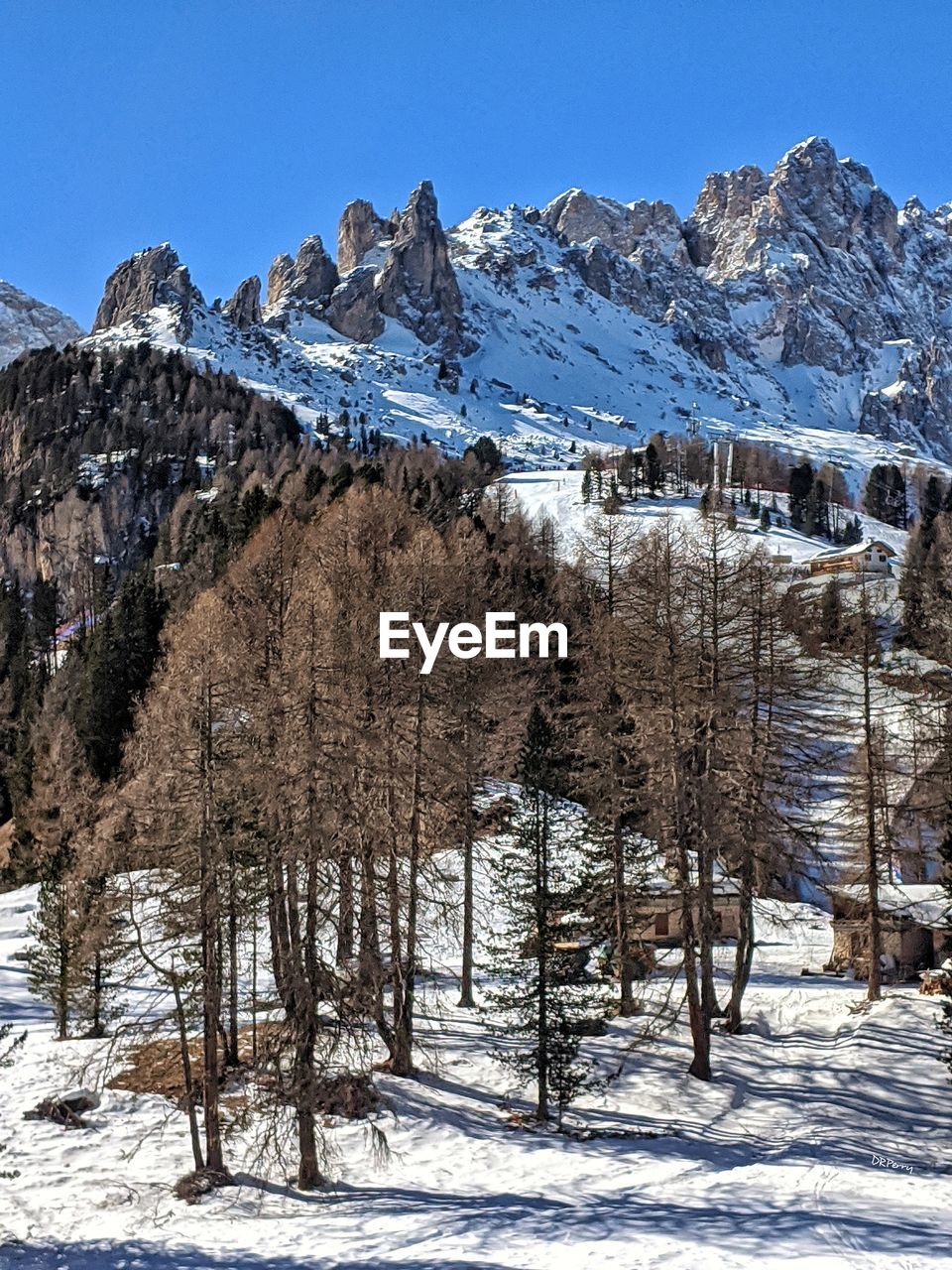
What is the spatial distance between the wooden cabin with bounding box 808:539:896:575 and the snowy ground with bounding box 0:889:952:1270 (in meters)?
76.2

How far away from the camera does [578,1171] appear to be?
62.0 feet

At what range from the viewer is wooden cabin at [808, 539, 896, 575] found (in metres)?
99.2

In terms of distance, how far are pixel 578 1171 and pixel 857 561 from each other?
3634 inches

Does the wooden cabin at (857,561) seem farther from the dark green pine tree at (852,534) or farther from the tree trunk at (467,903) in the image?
the tree trunk at (467,903)

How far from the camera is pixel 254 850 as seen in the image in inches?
819

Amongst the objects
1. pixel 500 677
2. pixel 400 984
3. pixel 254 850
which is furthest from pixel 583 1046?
pixel 500 677

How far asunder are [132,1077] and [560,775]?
13.4 m

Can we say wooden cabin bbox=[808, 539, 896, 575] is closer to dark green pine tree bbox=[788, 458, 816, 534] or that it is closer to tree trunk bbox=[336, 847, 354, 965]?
dark green pine tree bbox=[788, 458, 816, 534]

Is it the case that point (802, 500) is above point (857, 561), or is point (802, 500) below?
above

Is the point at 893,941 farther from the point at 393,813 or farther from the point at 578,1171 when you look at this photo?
the point at 393,813

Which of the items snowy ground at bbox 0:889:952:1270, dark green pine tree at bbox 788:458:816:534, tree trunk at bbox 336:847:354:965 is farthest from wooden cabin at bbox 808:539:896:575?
tree trunk at bbox 336:847:354:965

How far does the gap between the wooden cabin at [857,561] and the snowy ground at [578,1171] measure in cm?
7619

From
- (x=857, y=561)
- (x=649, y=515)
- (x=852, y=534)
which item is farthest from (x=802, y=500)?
(x=857, y=561)

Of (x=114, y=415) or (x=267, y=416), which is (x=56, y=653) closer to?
(x=114, y=415)
